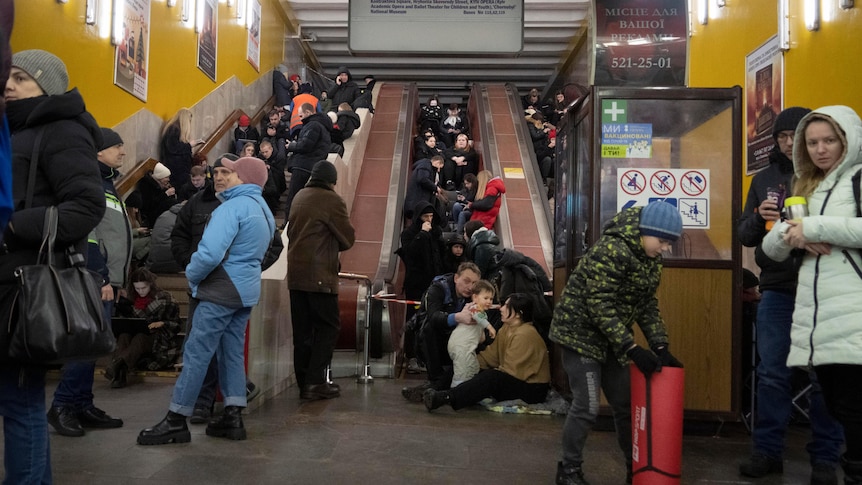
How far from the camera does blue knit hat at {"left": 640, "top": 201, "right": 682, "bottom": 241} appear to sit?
3375 mm

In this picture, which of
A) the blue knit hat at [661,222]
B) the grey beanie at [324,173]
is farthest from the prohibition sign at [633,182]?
the grey beanie at [324,173]

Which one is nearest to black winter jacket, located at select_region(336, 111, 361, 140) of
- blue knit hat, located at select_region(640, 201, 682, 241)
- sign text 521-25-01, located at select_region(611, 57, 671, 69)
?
sign text 521-25-01, located at select_region(611, 57, 671, 69)

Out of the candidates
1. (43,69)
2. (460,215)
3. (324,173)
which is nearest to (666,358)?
(43,69)

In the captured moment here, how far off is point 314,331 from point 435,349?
101cm

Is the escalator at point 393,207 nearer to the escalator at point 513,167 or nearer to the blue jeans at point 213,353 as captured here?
the escalator at point 513,167

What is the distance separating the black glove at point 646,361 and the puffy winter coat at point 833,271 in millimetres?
597

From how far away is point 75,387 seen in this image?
14.4 feet

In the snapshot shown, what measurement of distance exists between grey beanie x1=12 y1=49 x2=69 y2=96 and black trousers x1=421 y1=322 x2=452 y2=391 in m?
3.96

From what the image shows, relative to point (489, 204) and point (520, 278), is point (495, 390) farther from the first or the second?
point (489, 204)

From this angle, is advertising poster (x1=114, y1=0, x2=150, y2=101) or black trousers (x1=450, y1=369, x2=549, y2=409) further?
advertising poster (x1=114, y1=0, x2=150, y2=101)

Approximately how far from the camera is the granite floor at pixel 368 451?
3.61m

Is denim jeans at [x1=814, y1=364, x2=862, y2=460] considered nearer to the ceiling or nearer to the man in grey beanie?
the man in grey beanie

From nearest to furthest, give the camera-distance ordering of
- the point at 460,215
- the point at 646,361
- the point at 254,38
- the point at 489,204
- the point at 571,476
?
the point at 646,361, the point at 571,476, the point at 489,204, the point at 460,215, the point at 254,38

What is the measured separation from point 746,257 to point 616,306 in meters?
5.29
